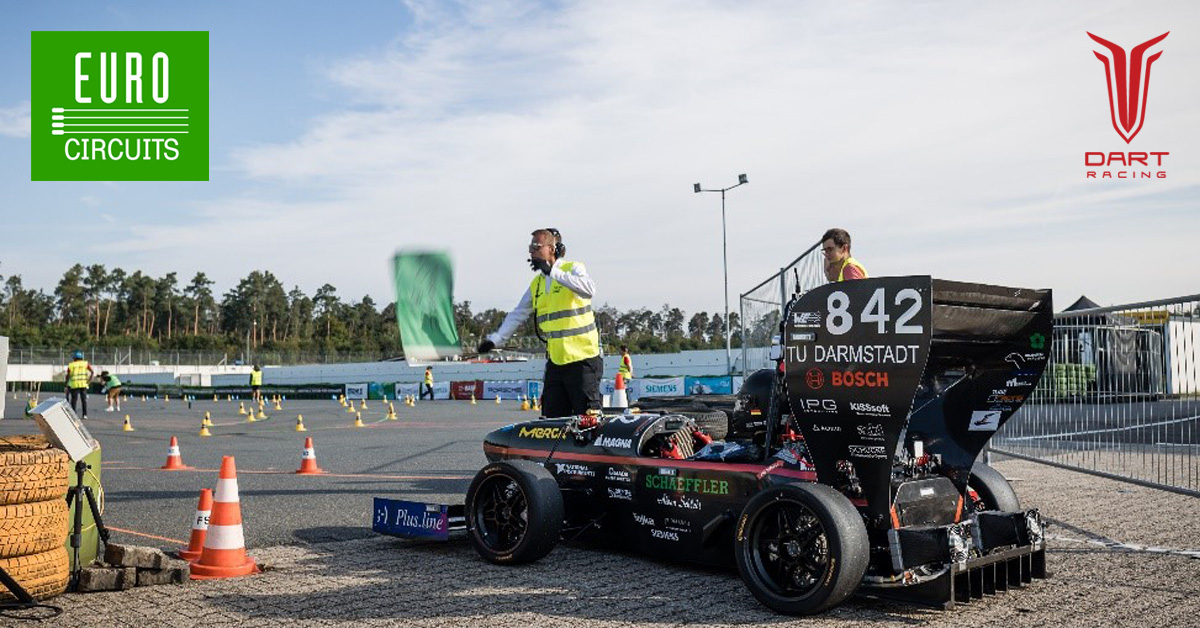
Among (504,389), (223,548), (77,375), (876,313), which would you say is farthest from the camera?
(504,389)

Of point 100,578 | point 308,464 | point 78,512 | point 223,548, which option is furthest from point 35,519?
point 308,464

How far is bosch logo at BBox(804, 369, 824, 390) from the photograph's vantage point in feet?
15.0

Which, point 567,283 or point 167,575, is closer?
point 167,575

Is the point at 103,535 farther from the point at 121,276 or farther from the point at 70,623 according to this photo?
the point at 121,276

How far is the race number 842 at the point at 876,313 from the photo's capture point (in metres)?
4.26

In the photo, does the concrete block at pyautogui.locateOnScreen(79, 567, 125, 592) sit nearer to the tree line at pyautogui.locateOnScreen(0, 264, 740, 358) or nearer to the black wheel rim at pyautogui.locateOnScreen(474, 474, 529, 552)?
the black wheel rim at pyautogui.locateOnScreen(474, 474, 529, 552)

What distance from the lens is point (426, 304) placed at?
7.82m

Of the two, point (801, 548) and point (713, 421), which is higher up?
point (713, 421)

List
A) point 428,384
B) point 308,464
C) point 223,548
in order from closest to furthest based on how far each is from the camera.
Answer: point 223,548
point 308,464
point 428,384

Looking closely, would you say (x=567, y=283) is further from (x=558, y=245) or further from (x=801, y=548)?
(x=801, y=548)

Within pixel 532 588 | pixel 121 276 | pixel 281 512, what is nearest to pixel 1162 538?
pixel 532 588

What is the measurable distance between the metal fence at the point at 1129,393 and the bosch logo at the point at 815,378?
3586 mm

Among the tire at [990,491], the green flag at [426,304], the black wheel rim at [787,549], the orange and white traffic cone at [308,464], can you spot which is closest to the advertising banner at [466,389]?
the orange and white traffic cone at [308,464]

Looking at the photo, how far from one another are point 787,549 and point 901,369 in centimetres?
102
